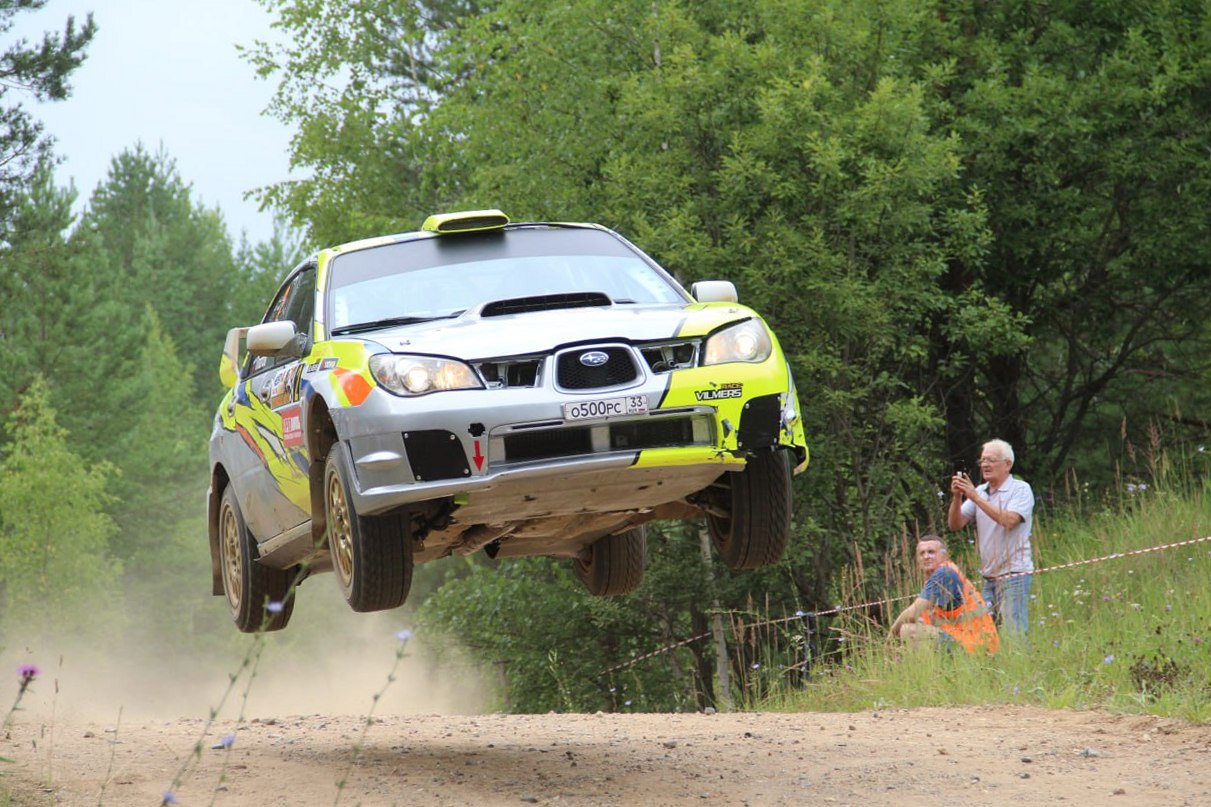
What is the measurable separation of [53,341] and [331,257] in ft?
145

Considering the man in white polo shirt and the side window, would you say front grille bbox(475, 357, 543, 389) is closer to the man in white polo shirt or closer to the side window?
the side window

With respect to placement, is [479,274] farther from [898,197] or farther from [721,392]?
[898,197]

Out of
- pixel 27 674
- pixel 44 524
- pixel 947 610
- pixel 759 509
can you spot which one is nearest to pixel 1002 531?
pixel 947 610

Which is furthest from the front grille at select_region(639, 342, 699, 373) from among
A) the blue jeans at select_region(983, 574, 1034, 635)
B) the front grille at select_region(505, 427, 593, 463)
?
the blue jeans at select_region(983, 574, 1034, 635)

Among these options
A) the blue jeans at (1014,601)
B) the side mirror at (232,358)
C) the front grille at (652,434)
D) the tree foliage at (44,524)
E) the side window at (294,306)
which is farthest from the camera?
the tree foliage at (44,524)

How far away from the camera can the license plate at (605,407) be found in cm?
670

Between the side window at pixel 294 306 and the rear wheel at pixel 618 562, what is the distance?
214 centimetres

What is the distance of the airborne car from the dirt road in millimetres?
1012

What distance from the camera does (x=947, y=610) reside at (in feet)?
37.6

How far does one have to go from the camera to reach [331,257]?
848 cm

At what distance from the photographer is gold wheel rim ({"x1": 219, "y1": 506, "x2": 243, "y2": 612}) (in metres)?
9.64

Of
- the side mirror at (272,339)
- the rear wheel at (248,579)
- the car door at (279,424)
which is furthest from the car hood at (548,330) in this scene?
the rear wheel at (248,579)

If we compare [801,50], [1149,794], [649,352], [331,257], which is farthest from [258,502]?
[801,50]

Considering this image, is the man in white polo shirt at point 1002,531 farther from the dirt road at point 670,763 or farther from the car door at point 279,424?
the car door at point 279,424
